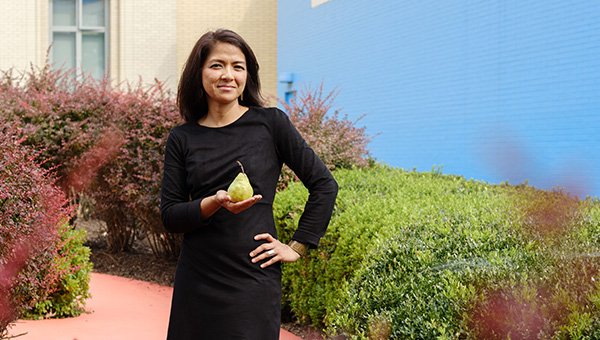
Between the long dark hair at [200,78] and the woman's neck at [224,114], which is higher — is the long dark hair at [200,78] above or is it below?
above

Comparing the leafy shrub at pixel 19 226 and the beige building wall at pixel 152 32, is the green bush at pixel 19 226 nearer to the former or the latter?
the leafy shrub at pixel 19 226

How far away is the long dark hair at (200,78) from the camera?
2.67m

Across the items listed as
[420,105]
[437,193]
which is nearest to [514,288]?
[437,193]

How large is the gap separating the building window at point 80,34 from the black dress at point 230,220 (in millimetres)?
18092

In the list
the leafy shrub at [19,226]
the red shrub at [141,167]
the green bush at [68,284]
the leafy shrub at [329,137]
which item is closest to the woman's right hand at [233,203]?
the leafy shrub at [19,226]

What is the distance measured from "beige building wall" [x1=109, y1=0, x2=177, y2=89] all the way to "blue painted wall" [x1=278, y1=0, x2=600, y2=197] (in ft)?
17.6

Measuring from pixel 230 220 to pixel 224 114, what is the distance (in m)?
0.46

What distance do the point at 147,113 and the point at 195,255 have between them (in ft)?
20.5

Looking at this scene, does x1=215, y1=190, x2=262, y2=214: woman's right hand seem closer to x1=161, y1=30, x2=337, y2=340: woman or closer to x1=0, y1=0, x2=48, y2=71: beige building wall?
x1=161, y1=30, x2=337, y2=340: woman

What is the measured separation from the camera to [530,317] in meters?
2.82

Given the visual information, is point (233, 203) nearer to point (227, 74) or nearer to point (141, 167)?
point (227, 74)

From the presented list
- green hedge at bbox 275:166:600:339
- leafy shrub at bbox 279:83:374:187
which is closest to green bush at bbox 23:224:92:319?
green hedge at bbox 275:166:600:339

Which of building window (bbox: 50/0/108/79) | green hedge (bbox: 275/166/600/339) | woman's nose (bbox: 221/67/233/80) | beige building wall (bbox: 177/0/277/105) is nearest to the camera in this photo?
woman's nose (bbox: 221/67/233/80)

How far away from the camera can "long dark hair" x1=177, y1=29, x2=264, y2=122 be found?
2672 millimetres
